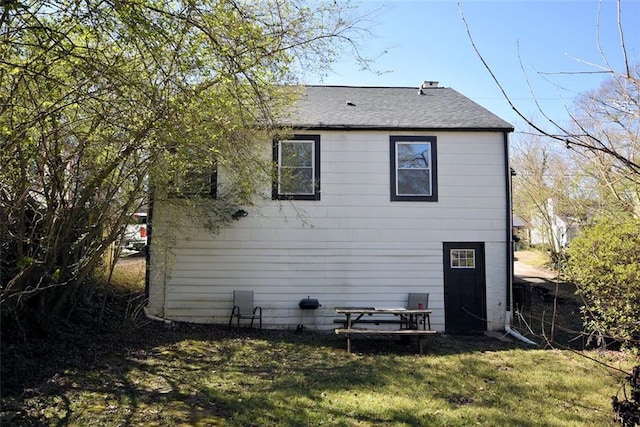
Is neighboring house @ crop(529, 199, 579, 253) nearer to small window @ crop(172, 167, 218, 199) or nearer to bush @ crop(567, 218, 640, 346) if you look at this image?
bush @ crop(567, 218, 640, 346)

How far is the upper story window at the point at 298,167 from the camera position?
361 inches

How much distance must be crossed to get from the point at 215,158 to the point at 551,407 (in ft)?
17.9

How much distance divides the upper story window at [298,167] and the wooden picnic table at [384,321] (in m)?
2.60

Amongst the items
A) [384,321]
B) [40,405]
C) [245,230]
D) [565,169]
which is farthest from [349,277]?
[565,169]

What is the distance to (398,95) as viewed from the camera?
11.2 meters

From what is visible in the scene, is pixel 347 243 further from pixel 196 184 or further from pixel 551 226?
pixel 551 226

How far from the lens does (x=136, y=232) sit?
842 centimetres

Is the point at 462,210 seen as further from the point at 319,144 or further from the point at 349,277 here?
the point at 319,144

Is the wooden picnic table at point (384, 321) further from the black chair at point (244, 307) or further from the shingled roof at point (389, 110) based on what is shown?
the shingled roof at point (389, 110)

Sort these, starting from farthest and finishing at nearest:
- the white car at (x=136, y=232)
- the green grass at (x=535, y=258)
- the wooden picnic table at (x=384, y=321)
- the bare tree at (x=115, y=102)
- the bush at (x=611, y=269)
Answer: the green grass at (x=535, y=258), the white car at (x=136, y=232), the wooden picnic table at (x=384, y=321), the bush at (x=611, y=269), the bare tree at (x=115, y=102)

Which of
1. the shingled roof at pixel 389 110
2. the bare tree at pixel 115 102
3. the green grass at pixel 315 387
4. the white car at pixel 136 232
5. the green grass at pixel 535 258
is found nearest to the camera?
the bare tree at pixel 115 102

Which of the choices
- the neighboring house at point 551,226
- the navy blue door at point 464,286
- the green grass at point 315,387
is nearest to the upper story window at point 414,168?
the navy blue door at point 464,286

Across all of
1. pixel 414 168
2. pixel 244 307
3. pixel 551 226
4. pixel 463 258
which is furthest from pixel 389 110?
pixel 551 226

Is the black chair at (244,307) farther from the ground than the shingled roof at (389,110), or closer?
closer
